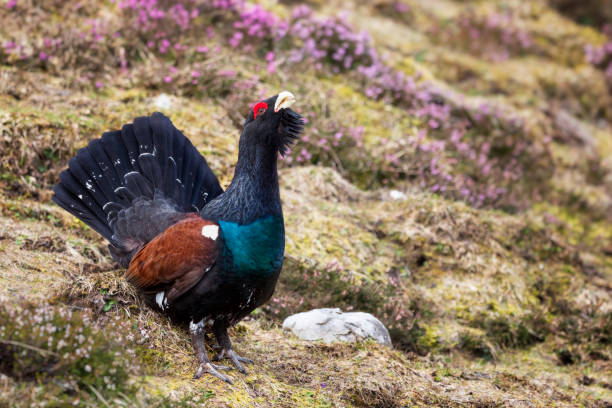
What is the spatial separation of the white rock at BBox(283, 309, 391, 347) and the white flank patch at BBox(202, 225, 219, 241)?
5.07 feet

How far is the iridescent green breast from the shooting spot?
13.0 feet

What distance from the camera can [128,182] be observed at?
4.90 meters

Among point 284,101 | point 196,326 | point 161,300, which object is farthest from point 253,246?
point 284,101

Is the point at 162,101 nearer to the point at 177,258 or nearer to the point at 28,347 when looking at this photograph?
the point at 177,258

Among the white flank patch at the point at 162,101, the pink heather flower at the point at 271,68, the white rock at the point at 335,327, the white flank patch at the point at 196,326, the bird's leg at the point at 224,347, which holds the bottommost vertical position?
the white rock at the point at 335,327

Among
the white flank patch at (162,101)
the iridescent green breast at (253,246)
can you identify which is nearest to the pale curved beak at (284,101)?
the iridescent green breast at (253,246)

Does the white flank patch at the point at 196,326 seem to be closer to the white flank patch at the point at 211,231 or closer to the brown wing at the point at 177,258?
the brown wing at the point at 177,258

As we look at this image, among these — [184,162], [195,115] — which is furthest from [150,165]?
[195,115]

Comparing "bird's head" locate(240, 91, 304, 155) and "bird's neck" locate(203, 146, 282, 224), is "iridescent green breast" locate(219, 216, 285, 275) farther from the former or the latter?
"bird's head" locate(240, 91, 304, 155)

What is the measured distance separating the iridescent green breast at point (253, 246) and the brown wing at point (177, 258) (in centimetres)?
10

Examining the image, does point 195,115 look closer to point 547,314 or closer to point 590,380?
point 547,314

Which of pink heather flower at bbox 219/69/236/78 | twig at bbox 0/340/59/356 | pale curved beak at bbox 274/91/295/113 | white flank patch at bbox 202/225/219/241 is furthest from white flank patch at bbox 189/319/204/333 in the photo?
pink heather flower at bbox 219/69/236/78

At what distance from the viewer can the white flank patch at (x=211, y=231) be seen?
13.4 ft

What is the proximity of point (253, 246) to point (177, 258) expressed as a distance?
1.72 feet
